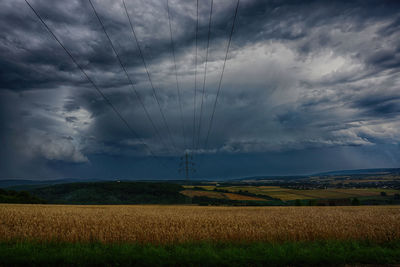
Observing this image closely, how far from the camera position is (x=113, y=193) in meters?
144

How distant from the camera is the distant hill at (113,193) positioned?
431 ft

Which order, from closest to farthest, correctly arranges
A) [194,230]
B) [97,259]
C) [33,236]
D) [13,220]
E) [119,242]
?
[97,259], [119,242], [33,236], [194,230], [13,220]

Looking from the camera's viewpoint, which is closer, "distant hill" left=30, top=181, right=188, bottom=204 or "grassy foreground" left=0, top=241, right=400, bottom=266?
"grassy foreground" left=0, top=241, right=400, bottom=266

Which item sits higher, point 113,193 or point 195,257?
point 195,257

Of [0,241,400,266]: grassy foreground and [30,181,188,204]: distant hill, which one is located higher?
[0,241,400,266]: grassy foreground

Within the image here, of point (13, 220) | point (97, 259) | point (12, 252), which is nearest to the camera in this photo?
point (97, 259)

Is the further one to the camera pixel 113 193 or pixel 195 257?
pixel 113 193

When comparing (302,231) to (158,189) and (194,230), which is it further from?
(158,189)

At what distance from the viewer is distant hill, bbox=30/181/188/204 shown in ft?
431

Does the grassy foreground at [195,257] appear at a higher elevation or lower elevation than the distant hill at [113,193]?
higher

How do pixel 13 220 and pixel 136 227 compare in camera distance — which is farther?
pixel 13 220

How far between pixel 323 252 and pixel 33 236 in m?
14.8

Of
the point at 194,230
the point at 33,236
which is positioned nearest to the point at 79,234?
the point at 33,236

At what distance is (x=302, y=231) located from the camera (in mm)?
15766
